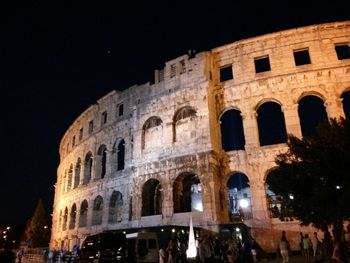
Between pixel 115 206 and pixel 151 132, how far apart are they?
25.0 ft

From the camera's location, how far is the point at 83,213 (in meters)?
31.1

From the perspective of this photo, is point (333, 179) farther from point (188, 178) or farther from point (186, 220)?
point (188, 178)

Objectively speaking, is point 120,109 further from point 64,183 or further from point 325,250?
point 325,250

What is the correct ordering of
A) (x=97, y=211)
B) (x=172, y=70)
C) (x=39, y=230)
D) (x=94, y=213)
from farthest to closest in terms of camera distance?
1. (x=39, y=230)
2. (x=97, y=211)
3. (x=94, y=213)
4. (x=172, y=70)

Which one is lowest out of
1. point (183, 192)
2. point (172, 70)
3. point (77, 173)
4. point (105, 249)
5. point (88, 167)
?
point (105, 249)

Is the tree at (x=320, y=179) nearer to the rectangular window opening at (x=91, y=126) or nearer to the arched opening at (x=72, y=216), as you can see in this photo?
the rectangular window opening at (x=91, y=126)

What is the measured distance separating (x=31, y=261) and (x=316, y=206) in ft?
73.3

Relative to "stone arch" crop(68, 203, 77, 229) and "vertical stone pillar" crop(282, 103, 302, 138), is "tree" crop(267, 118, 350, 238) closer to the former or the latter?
"vertical stone pillar" crop(282, 103, 302, 138)

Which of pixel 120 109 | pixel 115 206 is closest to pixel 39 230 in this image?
pixel 115 206

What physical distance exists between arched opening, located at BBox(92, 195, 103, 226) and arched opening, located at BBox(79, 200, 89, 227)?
5.87 feet

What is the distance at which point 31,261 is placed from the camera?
1001 inches

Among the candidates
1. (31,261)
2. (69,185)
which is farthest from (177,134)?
(69,185)

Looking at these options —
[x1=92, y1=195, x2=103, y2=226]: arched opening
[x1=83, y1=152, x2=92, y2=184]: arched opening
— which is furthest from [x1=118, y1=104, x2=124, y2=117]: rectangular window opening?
[x1=92, y1=195, x2=103, y2=226]: arched opening

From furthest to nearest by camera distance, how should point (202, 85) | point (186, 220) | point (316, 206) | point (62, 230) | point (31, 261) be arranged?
point (62, 230) < point (31, 261) < point (202, 85) < point (186, 220) < point (316, 206)
